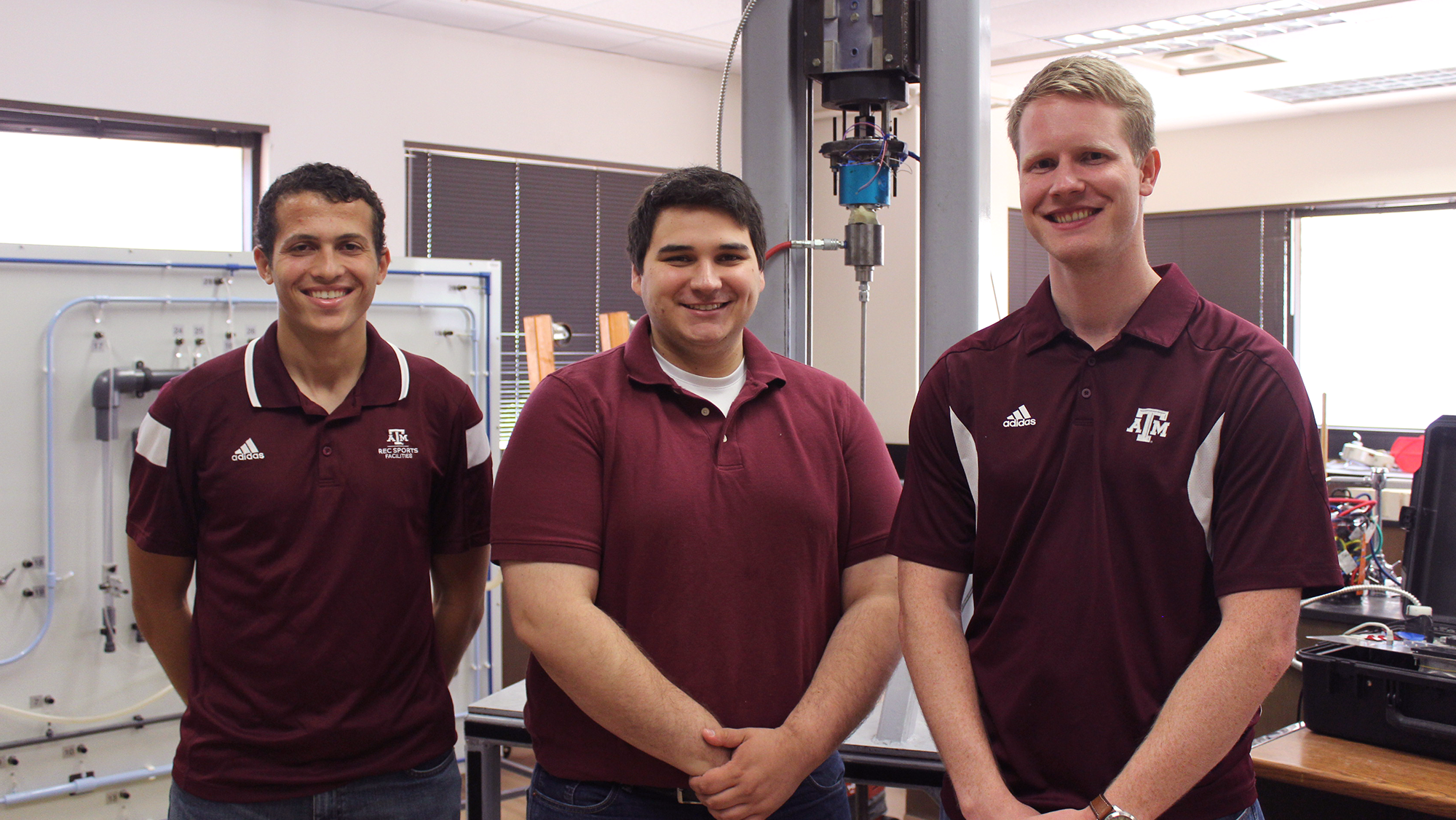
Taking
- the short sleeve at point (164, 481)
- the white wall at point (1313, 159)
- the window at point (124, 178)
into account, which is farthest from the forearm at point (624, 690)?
the white wall at point (1313, 159)

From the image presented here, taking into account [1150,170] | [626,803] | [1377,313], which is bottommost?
[626,803]

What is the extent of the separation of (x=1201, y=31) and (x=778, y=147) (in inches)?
147

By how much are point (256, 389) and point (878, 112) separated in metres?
1.06

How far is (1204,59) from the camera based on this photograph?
17.7 feet

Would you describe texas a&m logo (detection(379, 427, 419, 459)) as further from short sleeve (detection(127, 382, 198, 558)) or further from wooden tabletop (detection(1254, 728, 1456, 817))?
wooden tabletop (detection(1254, 728, 1456, 817))

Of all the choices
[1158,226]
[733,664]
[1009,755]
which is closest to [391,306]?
[733,664]

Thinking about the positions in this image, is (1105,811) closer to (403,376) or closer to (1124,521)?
(1124,521)

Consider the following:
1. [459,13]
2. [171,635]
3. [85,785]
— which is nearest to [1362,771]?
[171,635]

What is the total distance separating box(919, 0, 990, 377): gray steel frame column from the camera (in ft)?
5.75

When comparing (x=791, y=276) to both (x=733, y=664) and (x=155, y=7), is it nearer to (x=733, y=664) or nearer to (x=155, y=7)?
(x=733, y=664)

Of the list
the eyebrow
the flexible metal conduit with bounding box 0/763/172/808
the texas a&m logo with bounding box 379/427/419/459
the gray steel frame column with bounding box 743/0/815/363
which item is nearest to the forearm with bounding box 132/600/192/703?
the texas a&m logo with bounding box 379/427/419/459

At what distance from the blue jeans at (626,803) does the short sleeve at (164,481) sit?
598mm

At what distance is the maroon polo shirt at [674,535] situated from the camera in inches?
51.0

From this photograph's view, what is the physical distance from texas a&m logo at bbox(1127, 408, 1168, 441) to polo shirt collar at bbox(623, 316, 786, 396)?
44 centimetres
